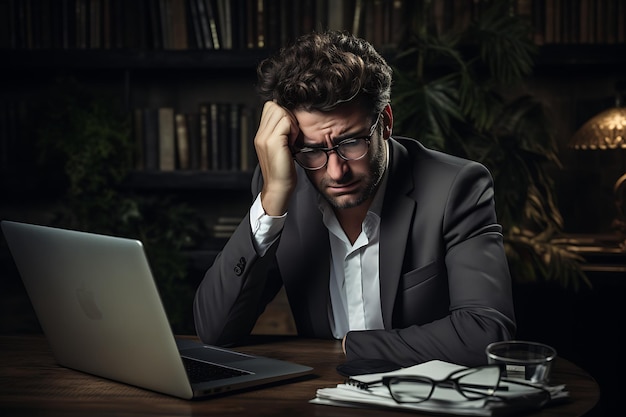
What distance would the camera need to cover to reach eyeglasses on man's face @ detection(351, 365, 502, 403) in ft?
3.85

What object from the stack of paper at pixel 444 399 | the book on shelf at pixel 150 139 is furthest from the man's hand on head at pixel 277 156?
the book on shelf at pixel 150 139

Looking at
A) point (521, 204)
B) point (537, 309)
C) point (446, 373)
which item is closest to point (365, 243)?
point (446, 373)

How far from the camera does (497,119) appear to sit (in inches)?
132

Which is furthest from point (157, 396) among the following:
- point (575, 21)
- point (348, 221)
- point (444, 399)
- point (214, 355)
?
point (575, 21)

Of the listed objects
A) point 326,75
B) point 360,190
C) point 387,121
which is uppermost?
point 326,75

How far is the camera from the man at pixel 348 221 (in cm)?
178

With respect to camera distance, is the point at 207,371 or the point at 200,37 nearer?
the point at 207,371

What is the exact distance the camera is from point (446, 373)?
1.30 metres

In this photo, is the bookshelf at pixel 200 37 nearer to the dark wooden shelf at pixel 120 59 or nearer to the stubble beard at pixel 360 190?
the dark wooden shelf at pixel 120 59

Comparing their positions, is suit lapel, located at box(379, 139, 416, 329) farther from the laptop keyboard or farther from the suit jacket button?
the laptop keyboard

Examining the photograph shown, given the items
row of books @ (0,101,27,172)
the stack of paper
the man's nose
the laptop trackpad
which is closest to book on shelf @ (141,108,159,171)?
row of books @ (0,101,27,172)

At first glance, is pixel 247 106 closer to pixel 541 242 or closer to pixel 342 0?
pixel 342 0

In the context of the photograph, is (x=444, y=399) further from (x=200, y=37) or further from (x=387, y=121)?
(x=200, y=37)

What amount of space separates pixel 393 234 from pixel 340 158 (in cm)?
21
